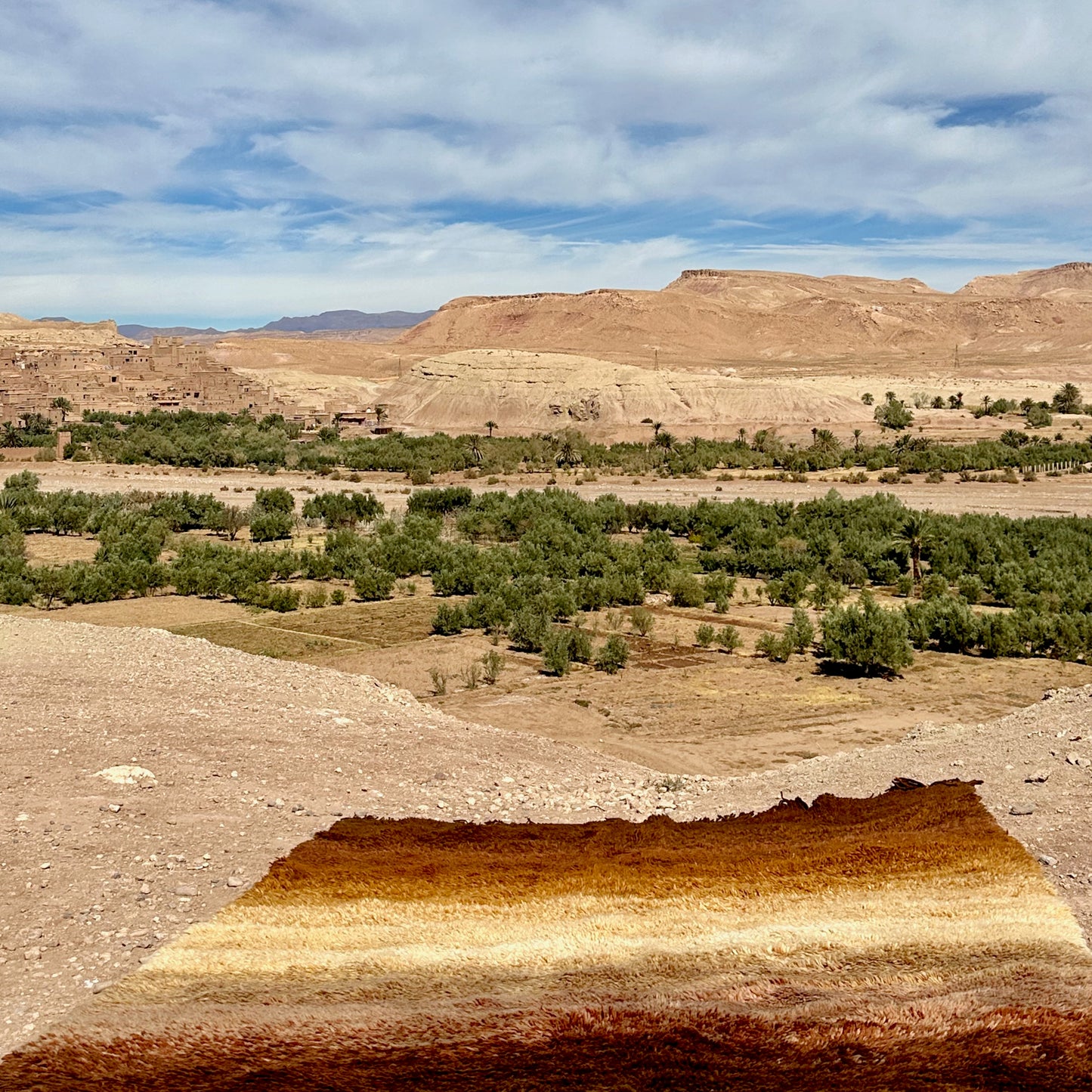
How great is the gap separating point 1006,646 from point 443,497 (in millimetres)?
25817

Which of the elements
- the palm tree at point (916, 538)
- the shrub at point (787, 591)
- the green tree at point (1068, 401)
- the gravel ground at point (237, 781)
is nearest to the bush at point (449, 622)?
the gravel ground at point (237, 781)

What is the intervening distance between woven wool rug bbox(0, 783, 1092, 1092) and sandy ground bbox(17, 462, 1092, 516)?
36803 mm

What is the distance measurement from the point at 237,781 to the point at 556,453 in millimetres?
60419

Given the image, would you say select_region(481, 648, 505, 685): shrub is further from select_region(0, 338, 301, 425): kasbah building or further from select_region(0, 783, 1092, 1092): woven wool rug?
select_region(0, 338, 301, 425): kasbah building

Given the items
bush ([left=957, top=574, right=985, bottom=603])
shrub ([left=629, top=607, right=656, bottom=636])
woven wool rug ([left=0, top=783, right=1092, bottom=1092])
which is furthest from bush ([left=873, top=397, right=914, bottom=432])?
woven wool rug ([left=0, top=783, right=1092, bottom=1092])

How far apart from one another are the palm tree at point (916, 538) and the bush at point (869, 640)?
352 inches

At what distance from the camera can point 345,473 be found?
64.6m

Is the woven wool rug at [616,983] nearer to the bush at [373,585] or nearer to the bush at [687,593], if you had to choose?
the bush at [687,593]

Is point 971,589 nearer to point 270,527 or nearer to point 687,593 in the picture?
Answer: point 687,593

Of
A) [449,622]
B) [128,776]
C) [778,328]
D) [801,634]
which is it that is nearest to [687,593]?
[801,634]

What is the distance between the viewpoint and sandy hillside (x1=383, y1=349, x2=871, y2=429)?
85188mm

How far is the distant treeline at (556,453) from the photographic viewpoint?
62.0 metres

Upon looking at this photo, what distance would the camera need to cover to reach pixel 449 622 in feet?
75.7

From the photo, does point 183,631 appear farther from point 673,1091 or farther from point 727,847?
point 673,1091
